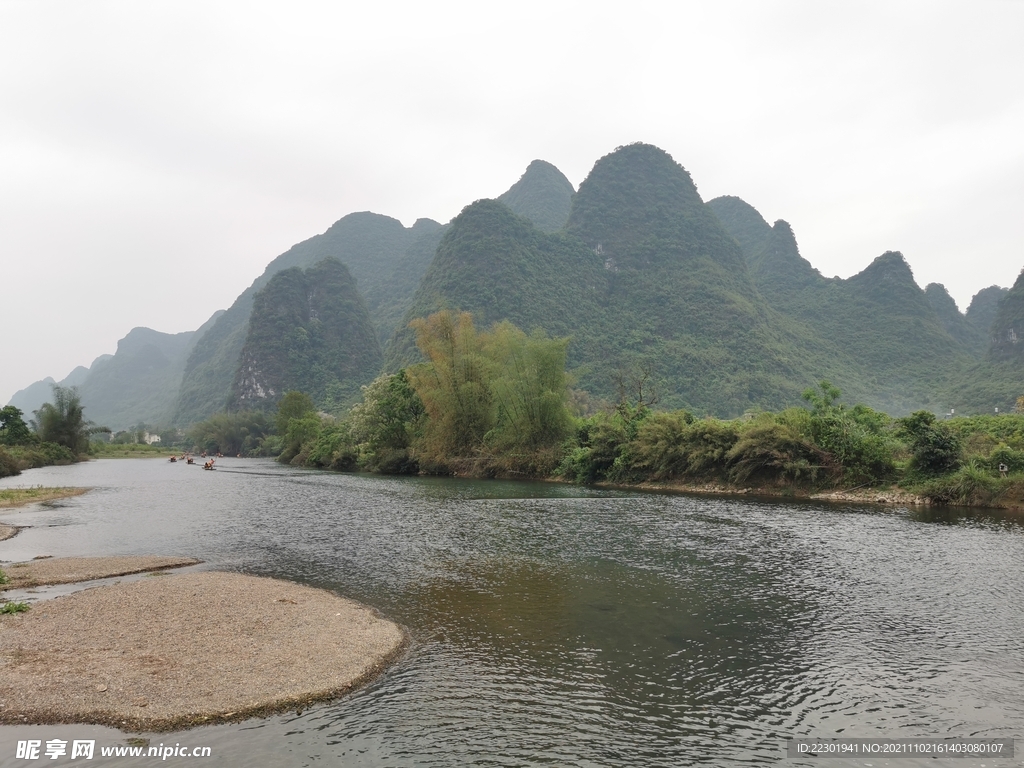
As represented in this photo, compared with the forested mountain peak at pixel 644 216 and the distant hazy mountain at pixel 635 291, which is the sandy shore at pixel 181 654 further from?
the forested mountain peak at pixel 644 216

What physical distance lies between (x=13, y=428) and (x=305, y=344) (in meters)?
112

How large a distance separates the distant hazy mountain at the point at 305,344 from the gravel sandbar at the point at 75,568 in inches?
5826

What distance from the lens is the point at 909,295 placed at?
529 feet

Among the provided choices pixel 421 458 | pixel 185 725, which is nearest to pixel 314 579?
pixel 185 725

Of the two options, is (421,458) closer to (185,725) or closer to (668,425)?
(668,425)

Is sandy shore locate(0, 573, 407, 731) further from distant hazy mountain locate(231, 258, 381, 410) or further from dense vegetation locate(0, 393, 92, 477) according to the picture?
distant hazy mountain locate(231, 258, 381, 410)

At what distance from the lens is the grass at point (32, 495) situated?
33.7 metres

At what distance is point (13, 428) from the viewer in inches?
2904

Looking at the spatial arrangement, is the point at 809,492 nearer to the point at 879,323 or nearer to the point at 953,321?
the point at 879,323

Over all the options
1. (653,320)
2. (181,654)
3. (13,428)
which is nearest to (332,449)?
(13,428)

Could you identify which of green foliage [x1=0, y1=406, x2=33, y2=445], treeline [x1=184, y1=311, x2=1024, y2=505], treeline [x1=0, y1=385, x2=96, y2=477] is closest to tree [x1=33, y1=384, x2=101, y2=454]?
treeline [x1=0, y1=385, x2=96, y2=477]

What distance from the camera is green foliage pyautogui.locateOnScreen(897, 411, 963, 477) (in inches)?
1141

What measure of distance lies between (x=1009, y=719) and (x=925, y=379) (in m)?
146

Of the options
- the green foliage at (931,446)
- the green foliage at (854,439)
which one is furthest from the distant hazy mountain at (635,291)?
the green foliage at (931,446)
